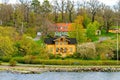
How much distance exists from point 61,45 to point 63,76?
27427 mm

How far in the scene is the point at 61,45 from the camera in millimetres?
91062

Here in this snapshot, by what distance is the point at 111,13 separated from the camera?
119188 millimetres

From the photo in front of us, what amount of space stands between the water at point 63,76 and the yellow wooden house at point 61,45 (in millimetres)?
20859

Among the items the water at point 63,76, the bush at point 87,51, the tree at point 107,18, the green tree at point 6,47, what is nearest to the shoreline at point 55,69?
the water at point 63,76

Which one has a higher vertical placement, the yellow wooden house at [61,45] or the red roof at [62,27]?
the red roof at [62,27]

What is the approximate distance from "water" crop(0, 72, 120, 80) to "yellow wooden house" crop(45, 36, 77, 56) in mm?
20859

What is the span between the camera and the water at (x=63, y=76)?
60.8 m

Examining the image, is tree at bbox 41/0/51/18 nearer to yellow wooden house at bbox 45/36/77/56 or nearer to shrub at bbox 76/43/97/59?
yellow wooden house at bbox 45/36/77/56

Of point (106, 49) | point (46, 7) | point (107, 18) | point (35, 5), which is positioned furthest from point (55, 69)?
point (35, 5)

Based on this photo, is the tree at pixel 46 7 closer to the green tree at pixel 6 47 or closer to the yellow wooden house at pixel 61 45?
the yellow wooden house at pixel 61 45

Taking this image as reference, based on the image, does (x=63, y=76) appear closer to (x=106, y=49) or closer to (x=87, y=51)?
(x=87, y=51)

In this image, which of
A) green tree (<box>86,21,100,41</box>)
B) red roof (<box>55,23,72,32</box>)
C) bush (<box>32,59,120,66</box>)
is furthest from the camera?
red roof (<box>55,23,72,32</box>)

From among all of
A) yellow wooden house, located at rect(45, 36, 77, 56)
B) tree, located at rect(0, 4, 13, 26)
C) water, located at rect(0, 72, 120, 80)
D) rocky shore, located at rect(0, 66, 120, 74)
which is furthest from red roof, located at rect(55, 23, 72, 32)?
water, located at rect(0, 72, 120, 80)

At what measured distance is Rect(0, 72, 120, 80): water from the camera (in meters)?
60.8
